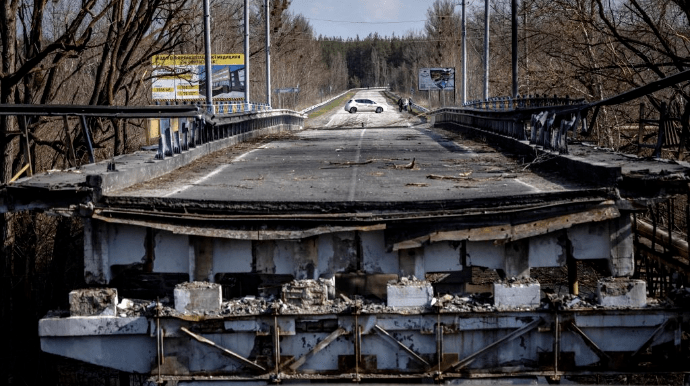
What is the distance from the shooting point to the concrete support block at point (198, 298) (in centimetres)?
1016

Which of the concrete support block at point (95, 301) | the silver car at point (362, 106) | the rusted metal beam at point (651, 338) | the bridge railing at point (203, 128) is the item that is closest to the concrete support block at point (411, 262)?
the rusted metal beam at point (651, 338)

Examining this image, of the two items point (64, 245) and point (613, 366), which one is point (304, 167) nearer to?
point (64, 245)

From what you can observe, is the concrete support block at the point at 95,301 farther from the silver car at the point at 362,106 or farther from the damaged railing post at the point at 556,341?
the silver car at the point at 362,106

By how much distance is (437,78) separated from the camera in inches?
4035

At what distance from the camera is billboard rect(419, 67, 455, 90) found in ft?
336

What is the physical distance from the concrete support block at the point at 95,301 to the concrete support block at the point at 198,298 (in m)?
0.71

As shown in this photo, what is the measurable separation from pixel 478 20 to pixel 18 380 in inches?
3795

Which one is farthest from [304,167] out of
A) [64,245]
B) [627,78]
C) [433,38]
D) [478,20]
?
[433,38]

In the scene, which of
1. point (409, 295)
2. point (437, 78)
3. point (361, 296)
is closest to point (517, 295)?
point (409, 295)

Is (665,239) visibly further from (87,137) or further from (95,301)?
(95,301)

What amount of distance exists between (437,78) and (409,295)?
9386cm

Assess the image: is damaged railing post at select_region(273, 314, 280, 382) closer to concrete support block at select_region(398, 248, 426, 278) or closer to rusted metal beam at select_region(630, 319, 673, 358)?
concrete support block at select_region(398, 248, 426, 278)

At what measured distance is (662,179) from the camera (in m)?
10.9

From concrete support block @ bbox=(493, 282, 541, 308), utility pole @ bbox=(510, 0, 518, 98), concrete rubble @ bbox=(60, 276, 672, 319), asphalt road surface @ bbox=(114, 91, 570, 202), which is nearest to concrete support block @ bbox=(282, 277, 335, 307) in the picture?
concrete rubble @ bbox=(60, 276, 672, 319)
